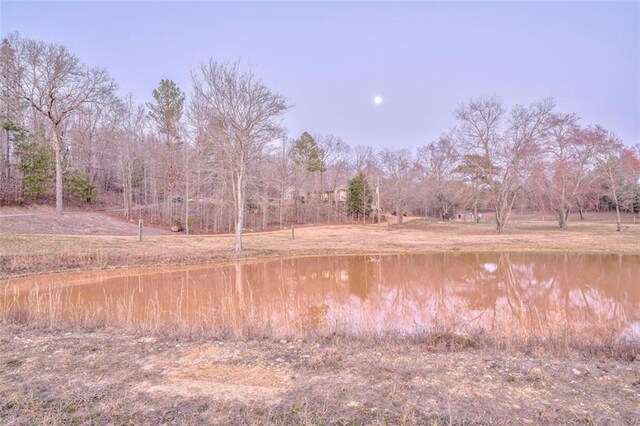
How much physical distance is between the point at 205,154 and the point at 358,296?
2740cm

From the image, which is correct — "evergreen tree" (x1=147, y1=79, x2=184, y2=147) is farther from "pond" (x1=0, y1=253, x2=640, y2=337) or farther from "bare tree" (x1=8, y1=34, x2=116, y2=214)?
"pond" (x1=0, y1=253, x2=640, y2=337)

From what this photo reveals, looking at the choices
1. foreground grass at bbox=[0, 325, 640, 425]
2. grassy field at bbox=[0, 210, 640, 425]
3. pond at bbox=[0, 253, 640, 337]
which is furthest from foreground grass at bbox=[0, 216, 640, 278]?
foreground grass at bbox=[0, 325, 640, 425]

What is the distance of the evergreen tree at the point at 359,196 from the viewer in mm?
53281

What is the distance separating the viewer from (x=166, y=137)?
40844 mm

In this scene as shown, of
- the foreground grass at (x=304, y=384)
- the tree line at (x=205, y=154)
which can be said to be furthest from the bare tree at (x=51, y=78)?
the foreground grass at (x=304, y=384)

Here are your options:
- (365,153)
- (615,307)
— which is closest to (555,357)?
(615,307)

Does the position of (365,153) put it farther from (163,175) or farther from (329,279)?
(329,279)

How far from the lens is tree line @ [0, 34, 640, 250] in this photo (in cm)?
2162

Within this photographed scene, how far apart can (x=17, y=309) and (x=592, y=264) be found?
68.1ft

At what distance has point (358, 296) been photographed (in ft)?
37.7

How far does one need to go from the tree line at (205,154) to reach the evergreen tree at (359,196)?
0.83 metres

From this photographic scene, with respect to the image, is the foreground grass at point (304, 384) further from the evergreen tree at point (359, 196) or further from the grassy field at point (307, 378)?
the evergreen tree at point (359, 196)

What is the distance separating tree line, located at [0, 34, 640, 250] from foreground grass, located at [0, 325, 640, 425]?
15289 millimetres

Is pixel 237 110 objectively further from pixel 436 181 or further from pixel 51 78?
pixel 436 181
